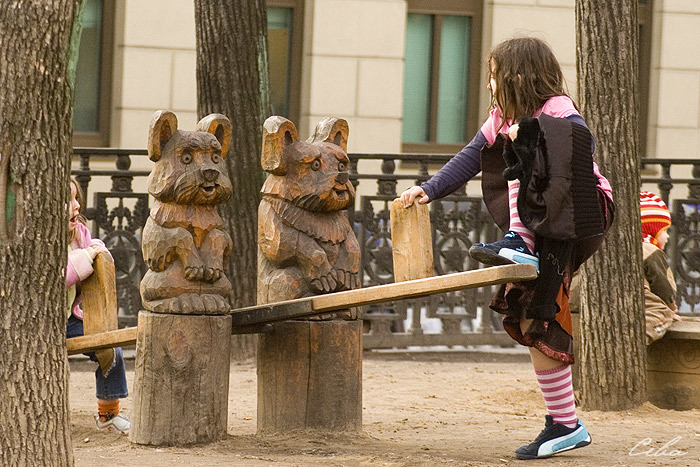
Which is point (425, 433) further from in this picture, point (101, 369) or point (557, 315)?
point (101, 369)

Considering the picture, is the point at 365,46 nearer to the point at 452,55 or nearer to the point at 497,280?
the point at 452,55

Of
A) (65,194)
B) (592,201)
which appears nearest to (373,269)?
(592,201)

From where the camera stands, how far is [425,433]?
5.63 metres

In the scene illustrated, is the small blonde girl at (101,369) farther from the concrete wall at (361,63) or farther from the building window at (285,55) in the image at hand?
the building window at (285,55)

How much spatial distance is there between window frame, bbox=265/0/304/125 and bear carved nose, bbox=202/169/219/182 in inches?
278

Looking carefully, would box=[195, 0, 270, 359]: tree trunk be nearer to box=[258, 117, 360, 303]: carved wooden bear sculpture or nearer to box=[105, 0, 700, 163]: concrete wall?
box=[258, 117, 360, 303]: carved wooden bear sculpture

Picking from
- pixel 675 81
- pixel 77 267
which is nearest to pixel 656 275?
pixel 77 267

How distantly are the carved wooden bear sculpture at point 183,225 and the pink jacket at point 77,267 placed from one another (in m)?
0.44

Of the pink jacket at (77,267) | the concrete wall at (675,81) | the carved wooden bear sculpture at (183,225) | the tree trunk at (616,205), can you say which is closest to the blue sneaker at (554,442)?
the tree trunk at (616,205)

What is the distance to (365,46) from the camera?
1210 centimetres

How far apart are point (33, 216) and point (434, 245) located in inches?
224

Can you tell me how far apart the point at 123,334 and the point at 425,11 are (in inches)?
327

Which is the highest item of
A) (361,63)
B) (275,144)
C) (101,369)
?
(361,63)
